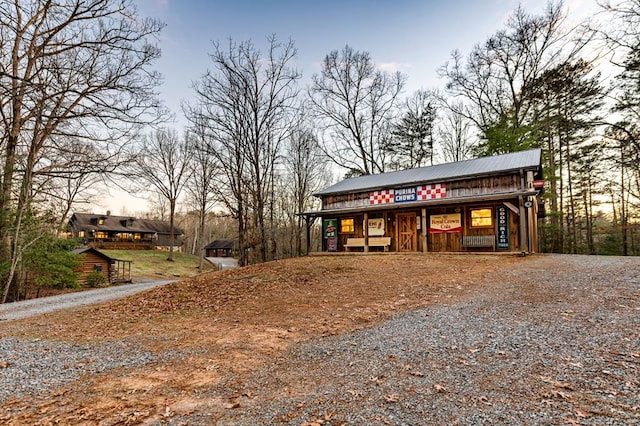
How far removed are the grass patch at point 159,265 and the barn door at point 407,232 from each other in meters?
21.0

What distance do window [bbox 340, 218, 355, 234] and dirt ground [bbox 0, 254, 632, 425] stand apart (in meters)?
5.07

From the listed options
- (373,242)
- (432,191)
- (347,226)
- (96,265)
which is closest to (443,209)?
(432,191)

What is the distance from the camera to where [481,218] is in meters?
14.5

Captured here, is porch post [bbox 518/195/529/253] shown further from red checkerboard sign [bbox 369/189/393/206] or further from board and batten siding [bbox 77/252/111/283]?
board and batten siding [bbox 77/252/111/283]

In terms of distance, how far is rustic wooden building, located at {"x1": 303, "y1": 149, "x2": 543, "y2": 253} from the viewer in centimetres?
1363

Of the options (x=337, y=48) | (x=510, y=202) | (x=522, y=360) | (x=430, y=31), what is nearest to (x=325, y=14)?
(x=430, y=31)

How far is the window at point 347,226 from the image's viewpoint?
18.2 metres

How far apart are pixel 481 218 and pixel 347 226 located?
7159 mm

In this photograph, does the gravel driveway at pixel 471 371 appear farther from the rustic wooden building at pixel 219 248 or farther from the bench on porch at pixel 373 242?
the rustic wooden building at pixel 219 248

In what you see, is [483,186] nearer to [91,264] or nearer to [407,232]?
[407,232]

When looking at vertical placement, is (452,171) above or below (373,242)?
above

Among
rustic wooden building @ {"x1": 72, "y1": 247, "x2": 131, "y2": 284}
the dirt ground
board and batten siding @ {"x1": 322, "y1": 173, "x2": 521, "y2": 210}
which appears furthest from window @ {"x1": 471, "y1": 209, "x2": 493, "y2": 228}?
rustic wooden building @ {"x1": 72, "y1": 247, "x2": 131, "y2": 284}

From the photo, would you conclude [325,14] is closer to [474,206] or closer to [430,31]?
[430,31]

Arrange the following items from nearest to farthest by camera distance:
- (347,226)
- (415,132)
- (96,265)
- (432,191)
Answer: (432,191) → (347,226) → (96,265) → (415,132)
